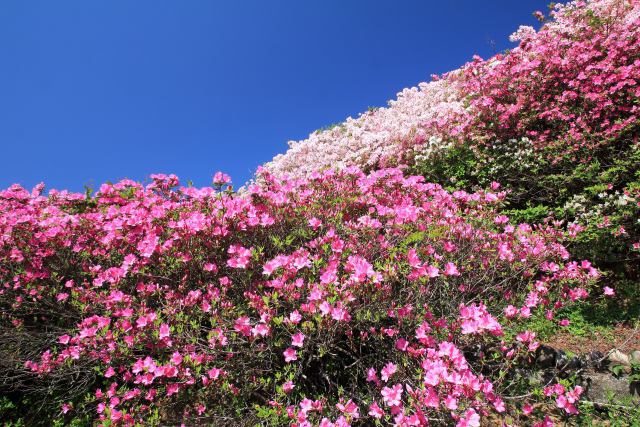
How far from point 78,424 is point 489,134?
7315 millimetres

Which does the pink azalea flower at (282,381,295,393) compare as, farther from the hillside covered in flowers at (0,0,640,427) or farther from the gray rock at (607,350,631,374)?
the gray rock at (607,350,631,374)

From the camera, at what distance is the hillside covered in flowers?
7.61 ft

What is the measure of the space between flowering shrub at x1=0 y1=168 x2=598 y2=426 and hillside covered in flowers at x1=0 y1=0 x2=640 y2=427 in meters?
0.02

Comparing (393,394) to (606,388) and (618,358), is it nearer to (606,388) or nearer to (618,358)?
(606,388)

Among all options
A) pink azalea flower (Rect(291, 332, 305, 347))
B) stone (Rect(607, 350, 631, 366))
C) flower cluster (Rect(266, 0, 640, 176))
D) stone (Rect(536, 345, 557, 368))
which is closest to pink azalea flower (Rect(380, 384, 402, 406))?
pink azalea flower (Rect(291, 332, 305, 347))

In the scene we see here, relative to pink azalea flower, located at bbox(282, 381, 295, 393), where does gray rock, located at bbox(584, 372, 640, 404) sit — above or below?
below

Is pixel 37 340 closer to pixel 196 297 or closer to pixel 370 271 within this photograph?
pixel 196 297

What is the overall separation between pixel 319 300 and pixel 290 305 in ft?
1.05

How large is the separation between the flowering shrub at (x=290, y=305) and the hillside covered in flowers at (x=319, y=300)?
2cm

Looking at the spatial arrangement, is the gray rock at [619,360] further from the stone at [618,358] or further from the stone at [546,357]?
the stone at [546,357]

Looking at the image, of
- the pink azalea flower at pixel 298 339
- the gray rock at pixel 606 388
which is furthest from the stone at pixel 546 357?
the pink azalea flower at pixel 298 339

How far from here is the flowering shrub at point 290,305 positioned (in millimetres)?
2277

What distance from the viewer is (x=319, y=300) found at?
7.38 ft

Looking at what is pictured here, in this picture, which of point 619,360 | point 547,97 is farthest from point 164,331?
point 547,97
